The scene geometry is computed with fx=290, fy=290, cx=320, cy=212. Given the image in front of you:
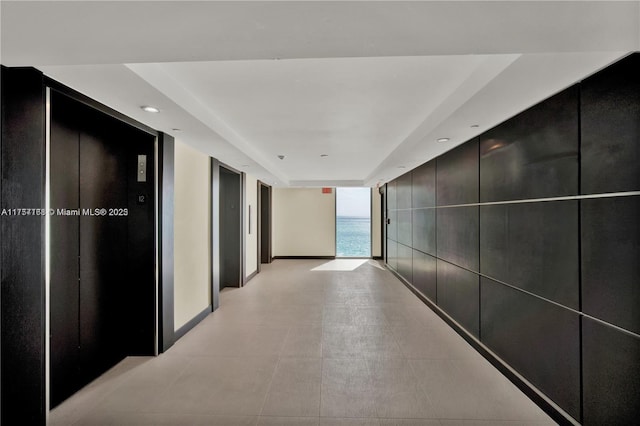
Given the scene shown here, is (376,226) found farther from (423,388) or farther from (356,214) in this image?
(423,388)

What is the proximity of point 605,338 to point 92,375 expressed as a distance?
15.2 ft

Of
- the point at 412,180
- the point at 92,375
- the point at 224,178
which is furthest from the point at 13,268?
the point at 412,180

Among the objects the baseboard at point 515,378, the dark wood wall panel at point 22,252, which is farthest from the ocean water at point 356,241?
the dark wood wall panel at point 22,252

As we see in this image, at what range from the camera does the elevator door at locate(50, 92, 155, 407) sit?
9.00 feet

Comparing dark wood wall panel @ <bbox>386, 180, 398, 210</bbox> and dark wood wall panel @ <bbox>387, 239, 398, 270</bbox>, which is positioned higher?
dark wood wall panel @ <bbox>386, 180, 398, 210</bbox>

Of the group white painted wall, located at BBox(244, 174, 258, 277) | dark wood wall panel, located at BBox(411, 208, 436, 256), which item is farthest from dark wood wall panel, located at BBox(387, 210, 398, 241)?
white painted wall, located at BBox(244, 174, 258, 277)

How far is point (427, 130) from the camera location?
141 inches

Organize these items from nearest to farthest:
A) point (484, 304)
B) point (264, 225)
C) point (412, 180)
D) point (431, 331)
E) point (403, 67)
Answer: point (403, 67) < point (484, 304) < point (431, 331) < point (412, 180) < point (264, 225)

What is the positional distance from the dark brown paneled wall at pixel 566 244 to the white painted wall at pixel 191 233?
4.02 meters

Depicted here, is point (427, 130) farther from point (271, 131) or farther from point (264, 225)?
point (264, 225)

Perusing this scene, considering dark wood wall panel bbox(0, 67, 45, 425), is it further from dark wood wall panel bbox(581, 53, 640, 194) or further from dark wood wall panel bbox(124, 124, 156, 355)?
→ dark wood wall panel bbox(581, 53, 640, 194)

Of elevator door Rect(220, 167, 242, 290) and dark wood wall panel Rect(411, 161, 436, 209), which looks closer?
dark wood wall panel Rect(411, 161, 436, 209)

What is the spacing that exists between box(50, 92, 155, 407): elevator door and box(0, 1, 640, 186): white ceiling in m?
0.62

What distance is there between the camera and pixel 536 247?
266 cm
